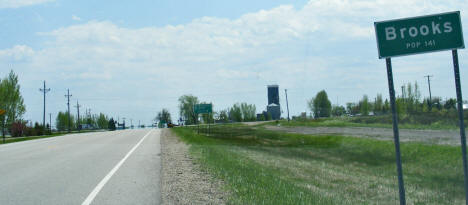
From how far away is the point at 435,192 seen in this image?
14375 millimetres

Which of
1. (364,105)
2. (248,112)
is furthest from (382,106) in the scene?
(248,112)

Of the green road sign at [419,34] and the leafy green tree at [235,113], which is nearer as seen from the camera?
the green road sign at [419,34]

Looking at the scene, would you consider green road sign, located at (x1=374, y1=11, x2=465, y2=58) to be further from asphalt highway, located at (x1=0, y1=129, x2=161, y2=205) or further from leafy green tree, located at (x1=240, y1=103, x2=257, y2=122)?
leafy green tree, located at (x1=240, y1=103, x2=257, y2=122)

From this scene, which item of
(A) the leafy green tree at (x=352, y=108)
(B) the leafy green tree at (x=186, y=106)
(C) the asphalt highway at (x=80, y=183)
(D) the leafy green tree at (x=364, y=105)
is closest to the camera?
(C) the asphalt highway at (x=80, y=183)

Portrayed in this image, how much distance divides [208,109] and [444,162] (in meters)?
38.3

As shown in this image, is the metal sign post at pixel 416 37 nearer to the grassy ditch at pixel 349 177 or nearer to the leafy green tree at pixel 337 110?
the grassy ditch at pixel 349 177

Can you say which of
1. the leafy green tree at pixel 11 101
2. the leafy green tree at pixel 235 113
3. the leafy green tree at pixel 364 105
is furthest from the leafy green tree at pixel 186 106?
the leafy green tree at pixel 11 101

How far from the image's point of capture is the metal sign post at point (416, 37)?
5539 millimetres

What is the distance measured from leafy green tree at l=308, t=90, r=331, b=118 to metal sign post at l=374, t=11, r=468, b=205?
116862 mm

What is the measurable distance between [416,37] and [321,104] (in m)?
121

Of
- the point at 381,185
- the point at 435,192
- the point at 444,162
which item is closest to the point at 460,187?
the point at 435,192

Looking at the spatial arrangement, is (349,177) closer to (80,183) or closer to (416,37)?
(80,183)

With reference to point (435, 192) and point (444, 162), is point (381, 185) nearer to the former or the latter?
point (435, 192)

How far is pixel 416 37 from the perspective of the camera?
5613 mm
